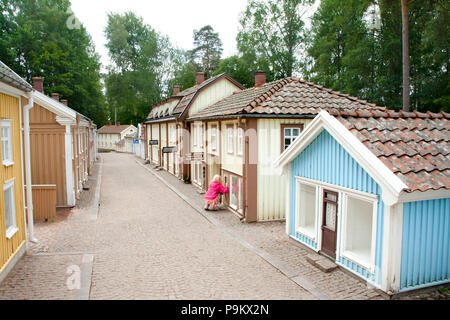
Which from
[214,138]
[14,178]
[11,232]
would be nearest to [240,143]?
[214,138]

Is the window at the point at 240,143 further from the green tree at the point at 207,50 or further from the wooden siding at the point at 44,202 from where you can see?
the green tree at the point at 207,50

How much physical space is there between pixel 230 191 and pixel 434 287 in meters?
9.47

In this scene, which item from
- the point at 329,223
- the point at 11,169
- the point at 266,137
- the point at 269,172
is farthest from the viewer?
the point at 269,172

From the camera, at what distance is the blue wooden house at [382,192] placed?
6848 millimetres

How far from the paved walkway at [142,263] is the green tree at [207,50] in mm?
49978

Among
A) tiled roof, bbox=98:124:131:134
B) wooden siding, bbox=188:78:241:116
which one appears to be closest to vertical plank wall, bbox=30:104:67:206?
wooden siding, bbox=188:78:241:116

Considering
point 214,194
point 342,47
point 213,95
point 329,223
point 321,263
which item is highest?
point 342,47

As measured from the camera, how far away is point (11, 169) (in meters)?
8.73

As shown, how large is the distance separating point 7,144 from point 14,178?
2.81ft

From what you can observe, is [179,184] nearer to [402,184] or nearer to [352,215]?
[352,215]

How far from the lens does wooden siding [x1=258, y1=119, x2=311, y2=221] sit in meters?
13.3

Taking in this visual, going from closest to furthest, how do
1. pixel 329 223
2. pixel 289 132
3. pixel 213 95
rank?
pixel 329 223 < pixel 289 132 < pixel 213 95

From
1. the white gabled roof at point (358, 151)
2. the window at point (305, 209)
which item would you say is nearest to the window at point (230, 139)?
the window at point (305, 209)

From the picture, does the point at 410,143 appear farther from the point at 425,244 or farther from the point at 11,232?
the point at 11,232
